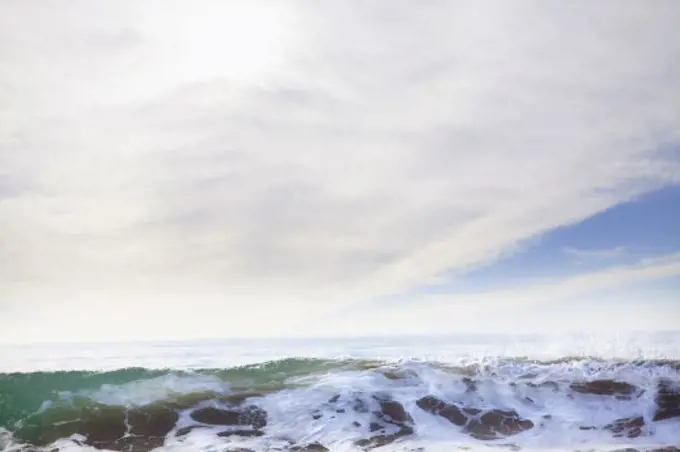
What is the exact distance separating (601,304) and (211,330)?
3325 mm

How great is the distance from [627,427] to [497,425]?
3.23 ft

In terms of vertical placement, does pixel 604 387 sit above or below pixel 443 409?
above

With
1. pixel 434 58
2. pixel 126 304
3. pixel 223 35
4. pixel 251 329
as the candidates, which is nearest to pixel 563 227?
pixel 434 58

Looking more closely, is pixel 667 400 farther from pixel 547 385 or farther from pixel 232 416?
pixel 232 416

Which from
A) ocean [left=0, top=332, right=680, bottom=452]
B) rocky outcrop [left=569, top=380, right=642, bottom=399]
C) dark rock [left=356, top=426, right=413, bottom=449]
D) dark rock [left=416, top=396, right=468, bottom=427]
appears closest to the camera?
dark rock [left=356, top=426, right=413, bottom=449]

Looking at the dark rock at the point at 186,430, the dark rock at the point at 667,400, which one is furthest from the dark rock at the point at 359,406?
the dark rock at the point at 667,400

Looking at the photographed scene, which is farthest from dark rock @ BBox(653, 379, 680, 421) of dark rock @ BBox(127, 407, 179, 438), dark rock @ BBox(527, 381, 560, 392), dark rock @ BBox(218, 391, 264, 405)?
dark rock @ BBox(127, 407, 179, 438)

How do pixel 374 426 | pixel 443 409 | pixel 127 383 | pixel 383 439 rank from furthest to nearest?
pixel 127 383, pixel 443 409, pixel 374 426, pixel 383 439

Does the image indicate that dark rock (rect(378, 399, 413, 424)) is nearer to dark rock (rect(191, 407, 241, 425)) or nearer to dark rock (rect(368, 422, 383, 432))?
dark rock (rect(368, 422, 383, 432))

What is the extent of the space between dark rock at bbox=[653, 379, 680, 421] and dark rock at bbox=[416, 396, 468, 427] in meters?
1.53

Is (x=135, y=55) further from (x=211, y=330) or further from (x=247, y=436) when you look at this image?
(x=247, y=436)

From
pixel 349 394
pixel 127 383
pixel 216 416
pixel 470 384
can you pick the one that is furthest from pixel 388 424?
pixel 127 383

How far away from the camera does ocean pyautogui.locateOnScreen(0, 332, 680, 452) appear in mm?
5074

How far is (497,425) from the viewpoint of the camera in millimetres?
5430
